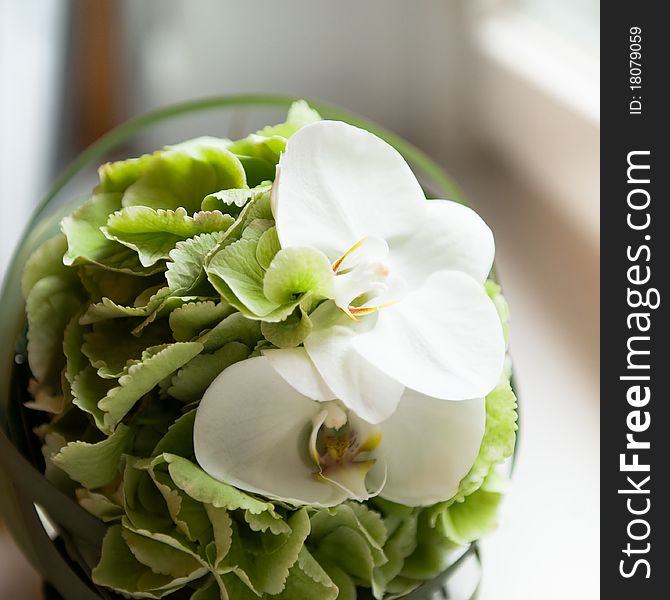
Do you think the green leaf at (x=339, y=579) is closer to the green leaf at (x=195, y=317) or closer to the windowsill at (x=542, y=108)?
the green leaf at (x=195, y=317)

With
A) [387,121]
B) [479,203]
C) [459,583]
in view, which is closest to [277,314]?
[459,583]

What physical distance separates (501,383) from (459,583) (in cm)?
13

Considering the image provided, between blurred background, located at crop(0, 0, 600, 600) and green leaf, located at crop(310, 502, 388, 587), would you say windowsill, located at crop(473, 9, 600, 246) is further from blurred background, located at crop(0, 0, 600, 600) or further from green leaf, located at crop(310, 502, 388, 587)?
green leaf, located at crop(310, 502, 388, 587)

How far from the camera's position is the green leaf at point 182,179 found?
28cm

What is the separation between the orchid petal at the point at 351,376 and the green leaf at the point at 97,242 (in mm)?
61

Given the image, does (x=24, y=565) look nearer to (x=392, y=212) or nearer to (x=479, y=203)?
(x=392, y=212)

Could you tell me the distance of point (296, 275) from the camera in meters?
0.23

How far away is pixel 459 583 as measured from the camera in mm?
353

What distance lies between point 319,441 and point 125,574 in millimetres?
75

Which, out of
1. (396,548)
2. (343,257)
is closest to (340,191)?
(343,257)

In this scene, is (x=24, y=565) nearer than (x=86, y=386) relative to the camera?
No

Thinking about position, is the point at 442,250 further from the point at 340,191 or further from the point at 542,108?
the point at 542,108

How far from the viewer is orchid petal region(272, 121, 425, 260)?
0.80ft

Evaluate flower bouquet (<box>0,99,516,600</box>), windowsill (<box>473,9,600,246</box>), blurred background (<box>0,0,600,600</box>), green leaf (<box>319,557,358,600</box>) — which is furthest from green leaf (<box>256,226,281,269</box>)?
windowsill (<box>473,9,600,246</box>)
